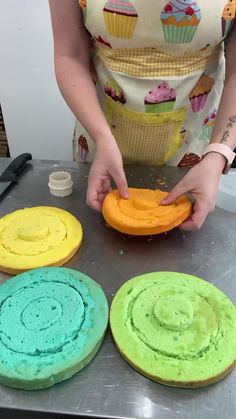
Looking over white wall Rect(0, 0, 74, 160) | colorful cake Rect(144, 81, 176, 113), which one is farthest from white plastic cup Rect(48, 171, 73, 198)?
white wall Rect(0, 0, 74, 160)

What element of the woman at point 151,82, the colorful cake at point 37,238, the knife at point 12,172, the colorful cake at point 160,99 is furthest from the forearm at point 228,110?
the knife at point 12,172

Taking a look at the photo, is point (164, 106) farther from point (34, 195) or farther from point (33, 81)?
point (33, 81)

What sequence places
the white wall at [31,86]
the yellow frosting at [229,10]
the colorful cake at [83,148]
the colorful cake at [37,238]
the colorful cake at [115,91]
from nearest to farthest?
the colorful cake at [37,238] < the yellow frosting at [229,10] < the colorful cake at [115,91] < the colorful cake at [83,148] < the white wall at [31,86]

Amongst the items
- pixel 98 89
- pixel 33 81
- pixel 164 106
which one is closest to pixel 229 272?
pixel 164 106

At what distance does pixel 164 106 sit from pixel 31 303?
0.49m

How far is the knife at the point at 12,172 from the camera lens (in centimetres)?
83

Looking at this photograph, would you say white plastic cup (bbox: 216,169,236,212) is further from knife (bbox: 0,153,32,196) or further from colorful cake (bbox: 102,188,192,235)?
knife (bbox: 0,153,32,196)

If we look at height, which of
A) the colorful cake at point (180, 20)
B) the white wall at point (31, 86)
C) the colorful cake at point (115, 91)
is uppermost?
the colorful cake at point (180, 20)

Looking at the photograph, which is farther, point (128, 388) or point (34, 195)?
point (34, 195)

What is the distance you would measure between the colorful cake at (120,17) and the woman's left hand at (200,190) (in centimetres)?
29

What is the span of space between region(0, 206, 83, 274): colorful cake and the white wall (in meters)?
0.84

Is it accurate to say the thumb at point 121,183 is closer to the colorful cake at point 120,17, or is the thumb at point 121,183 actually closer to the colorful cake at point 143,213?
the colorful cake at point 143,213

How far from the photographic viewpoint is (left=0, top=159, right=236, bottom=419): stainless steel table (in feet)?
1.45

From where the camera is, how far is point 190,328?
1.66 feet
